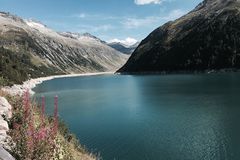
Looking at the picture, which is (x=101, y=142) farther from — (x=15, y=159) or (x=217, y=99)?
(x=217, y=99)

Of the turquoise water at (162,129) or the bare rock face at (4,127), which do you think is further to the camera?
the turquoise water at (162,129)

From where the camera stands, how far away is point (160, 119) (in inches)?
3031

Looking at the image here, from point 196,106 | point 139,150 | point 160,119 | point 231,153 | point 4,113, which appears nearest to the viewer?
point 4,113

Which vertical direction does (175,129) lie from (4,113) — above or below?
below

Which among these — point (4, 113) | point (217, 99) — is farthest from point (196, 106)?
point (4, 113)

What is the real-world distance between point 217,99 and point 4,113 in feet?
301

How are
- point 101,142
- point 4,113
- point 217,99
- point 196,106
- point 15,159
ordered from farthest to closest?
1. point 217,99
2. point 196,106
3. point 101,142
4. point 4,113
5. point 15,159

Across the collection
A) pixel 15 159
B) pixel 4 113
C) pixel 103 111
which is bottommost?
pixel 103 111

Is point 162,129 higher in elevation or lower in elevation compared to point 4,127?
lower

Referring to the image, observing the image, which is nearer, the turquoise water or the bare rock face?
the bare rock face

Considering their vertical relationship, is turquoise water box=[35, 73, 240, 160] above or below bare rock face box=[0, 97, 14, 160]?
below

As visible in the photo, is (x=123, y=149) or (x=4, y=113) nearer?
(x=4, y=113)

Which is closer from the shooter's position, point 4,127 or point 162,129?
point 4,127

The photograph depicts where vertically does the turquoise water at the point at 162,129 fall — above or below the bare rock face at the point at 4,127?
below
